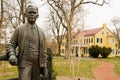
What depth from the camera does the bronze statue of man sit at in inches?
163

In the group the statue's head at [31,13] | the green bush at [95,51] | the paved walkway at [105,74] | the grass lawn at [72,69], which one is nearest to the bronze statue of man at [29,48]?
the statue's head at [31,13]

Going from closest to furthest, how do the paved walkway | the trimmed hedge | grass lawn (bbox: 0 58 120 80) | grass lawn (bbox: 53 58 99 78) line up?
grass lawn (bbox: 0 58 120 80)
the paved walkway
grass lawn (bbox: 53 58 99 78)
the trimmed hedge

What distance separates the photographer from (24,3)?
30.4m

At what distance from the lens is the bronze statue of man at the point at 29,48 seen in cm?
415

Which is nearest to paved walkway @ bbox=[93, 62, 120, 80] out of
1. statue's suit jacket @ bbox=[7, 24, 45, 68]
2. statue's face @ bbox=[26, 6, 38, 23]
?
statue's suit jacket @ bbox=[7, 24, 45, 68]

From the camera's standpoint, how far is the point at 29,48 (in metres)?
4.19

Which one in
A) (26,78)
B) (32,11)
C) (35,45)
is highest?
(32,11)

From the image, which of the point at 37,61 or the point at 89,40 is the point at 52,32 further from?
the point at 37,61

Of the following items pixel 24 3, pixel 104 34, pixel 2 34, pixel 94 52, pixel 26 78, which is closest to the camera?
pixel 26 78

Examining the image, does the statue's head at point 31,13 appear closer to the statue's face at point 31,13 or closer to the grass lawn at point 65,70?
the statue's face at point 31,13

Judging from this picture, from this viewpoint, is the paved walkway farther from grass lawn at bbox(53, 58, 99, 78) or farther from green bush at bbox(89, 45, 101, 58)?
green bush at bbox(89, 45, 101, 58)

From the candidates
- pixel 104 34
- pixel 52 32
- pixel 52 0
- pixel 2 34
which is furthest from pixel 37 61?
pixel 104 34

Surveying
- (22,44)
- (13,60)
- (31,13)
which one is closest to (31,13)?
(31,13)

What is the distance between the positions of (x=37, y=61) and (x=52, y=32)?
51.6 metres
